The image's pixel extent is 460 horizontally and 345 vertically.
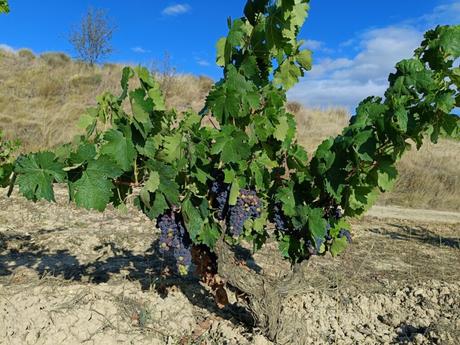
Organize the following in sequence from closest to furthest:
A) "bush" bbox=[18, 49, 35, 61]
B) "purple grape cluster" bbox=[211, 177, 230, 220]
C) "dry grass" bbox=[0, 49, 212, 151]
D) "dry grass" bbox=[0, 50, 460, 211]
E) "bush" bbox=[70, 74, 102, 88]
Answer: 1. "purple grape cluster" bbox=[211, 177, 230, 220]
2. "dry grass" bbox=[0, 50, 460, 211]
3. "dry grass" bbox=[0, 49, 212, 151]
4. "bush" bbox=[70, 74, 102, 88]
5. "bush" bbox=[18, 49, 35, 61]

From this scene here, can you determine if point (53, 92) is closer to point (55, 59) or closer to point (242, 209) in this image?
point (55, 59)

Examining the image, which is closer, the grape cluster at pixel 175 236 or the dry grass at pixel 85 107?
the grape cluster at pixel 175 236

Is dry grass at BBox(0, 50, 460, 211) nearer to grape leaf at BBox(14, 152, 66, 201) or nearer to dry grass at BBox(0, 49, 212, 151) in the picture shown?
dry grass at BBox(0, 49, 212, 151)

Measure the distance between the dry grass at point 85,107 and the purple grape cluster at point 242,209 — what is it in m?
5.24

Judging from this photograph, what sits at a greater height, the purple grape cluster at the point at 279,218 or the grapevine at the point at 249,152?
the grapevine at the point at 249,152

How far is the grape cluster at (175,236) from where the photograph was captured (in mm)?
3173

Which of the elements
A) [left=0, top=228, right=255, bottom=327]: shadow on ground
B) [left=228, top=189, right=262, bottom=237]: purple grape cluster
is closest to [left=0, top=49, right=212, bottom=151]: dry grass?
[left=0, top=228, right=255, bottom=327]: shadow on ground

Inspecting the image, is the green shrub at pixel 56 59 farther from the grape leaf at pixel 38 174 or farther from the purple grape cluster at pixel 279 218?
the grape leaf at pixel 38 174

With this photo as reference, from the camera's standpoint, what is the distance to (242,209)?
122 inches

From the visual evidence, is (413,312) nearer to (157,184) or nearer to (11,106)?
(157,184)

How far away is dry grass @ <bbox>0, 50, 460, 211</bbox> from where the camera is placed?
1273 centimetres

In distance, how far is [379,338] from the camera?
396cm

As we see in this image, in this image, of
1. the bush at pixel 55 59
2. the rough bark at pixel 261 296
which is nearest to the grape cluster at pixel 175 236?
the rough bark at pixel 261 296

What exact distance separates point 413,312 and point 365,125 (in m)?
2.24
